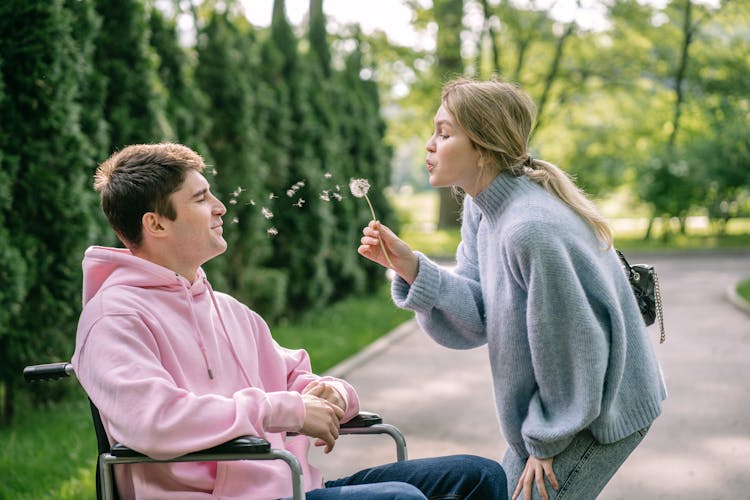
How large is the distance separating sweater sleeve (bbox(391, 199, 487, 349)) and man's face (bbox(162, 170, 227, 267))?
0.62 metres

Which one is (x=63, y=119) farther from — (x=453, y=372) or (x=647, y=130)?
(x=647, y=130)

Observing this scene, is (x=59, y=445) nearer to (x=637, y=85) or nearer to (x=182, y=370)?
(x=182, y=370)

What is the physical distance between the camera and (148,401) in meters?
2.14

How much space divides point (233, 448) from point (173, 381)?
23 centimetres

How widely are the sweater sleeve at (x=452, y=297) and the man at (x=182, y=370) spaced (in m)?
0.34

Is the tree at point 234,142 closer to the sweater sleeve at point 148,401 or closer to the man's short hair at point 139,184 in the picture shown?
the man's short hair at point 139,184

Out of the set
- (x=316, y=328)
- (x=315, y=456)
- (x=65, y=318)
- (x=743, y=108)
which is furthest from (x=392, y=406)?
(x=743, y=108)

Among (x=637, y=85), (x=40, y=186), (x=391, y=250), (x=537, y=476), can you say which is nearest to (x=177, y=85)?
(x=40, y=186)

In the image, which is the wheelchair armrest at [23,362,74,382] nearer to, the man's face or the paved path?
the man's face

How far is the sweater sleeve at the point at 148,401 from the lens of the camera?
214 centimetres

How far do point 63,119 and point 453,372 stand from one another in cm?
389

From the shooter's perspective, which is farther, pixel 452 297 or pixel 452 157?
pixel 452 297

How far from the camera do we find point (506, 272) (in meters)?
2.53

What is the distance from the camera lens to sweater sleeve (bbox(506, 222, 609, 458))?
7.87 ft
